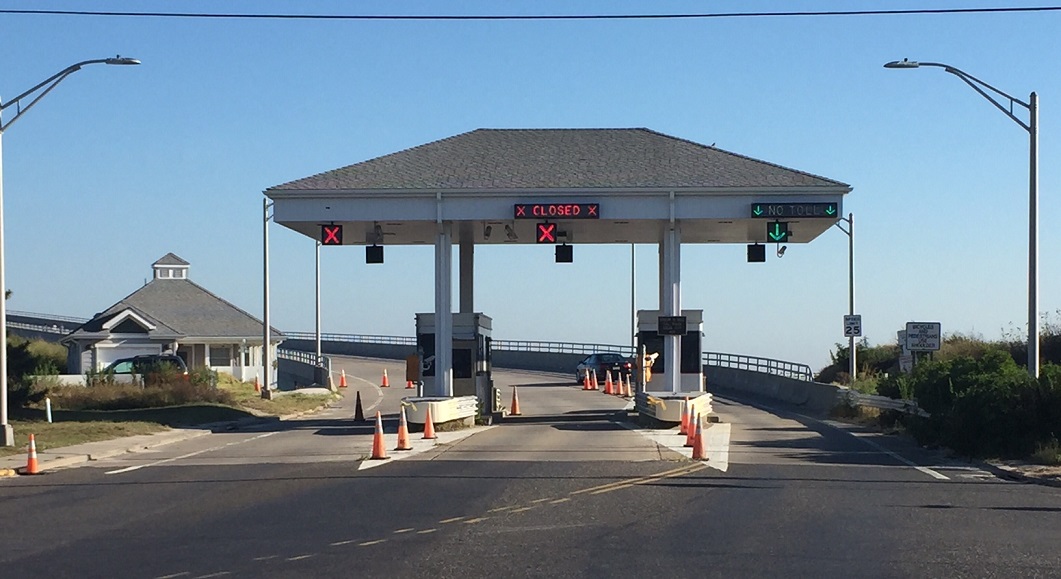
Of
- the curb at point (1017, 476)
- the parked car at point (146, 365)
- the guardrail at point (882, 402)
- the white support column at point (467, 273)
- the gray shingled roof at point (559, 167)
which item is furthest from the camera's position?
the parked car at point (146, 365)

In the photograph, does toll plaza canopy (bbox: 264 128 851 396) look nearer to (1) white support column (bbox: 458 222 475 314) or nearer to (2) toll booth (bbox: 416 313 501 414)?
(2) toll booth (bbox: 416 313 501 414)

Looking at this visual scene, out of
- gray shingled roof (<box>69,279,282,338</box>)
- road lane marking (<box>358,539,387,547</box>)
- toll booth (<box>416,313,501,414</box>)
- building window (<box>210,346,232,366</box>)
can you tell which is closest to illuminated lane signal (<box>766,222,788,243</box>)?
toll booth (<box>416,313,501,414</box>)

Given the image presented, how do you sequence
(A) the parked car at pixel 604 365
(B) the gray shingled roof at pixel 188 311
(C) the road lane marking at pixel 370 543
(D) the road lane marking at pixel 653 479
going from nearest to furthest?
(C) the road lane marking at pixel 370 543, (D) the road lane marking at pixel 653 479, (A) the parked car at pixel 604 365, (B) the gray shingled roof at pixel 188 311

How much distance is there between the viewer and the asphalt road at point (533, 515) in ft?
35.3

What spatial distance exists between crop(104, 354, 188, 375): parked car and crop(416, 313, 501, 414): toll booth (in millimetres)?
13523

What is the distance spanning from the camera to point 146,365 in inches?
1777

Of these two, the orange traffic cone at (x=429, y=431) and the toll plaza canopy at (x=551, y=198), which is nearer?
the orange traffic cone at (x=429, y=431)

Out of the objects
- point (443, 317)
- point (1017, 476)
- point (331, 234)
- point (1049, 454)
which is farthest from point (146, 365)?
Answer: point (1017, 476)

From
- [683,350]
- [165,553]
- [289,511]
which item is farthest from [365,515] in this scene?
[683,350]

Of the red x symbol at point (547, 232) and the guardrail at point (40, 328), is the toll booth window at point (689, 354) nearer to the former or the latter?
the red x symbol at point (547, 232)

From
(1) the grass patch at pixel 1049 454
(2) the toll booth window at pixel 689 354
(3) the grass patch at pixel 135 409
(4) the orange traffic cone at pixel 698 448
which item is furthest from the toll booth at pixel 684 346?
(1) the grass patch at pixel 1049 454

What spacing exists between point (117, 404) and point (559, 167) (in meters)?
15.1

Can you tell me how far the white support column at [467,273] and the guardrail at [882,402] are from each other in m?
10.7

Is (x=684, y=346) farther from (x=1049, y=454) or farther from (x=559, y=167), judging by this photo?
(x=1049, y=454)
